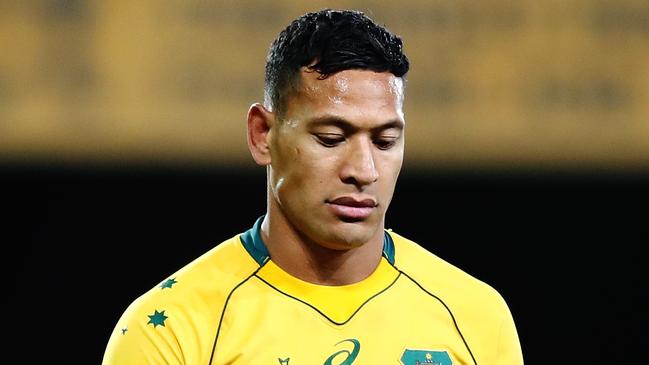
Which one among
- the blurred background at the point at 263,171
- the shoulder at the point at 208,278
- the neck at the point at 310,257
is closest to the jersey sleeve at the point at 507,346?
the neck at the point at 310,257

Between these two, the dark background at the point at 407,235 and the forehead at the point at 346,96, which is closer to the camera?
the forehead at the point at 346,96

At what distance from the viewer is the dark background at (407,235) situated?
4762 mm

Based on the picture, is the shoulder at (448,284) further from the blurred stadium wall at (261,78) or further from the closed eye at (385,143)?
the blurred stadium wall at (261,78)

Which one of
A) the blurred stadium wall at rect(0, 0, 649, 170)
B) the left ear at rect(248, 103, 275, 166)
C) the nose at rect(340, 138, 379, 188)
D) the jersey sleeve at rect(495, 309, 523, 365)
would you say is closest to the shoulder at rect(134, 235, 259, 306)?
the left ear at rect(248, 103, 275, 166)

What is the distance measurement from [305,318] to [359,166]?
334mm

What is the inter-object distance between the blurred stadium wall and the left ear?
1.80m

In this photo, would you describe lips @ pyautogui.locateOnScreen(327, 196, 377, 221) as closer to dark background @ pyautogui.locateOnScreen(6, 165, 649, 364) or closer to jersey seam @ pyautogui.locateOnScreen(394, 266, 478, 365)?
jersey seam @ pyautogui.locateOnScreen(394, 266, 478, 365)

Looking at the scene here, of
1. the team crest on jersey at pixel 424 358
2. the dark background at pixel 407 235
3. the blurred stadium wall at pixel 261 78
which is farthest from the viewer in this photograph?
the dark background at pixel 407 235

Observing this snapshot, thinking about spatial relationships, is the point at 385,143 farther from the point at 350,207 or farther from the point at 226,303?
the point at 226,303

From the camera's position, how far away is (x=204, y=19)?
4570 mm

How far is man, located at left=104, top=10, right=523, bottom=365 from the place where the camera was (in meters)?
2.63

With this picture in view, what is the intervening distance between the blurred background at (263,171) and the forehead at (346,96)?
188cm

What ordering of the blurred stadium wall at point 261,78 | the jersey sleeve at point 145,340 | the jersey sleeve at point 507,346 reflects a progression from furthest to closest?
the blurred stadium wall at point 261,78
the jersey sleeve at point 507,346
the jersey sleeve at point 145,340

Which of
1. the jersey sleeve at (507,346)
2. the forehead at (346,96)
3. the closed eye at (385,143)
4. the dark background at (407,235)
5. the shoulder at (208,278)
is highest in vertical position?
the forehead at (346,96)
